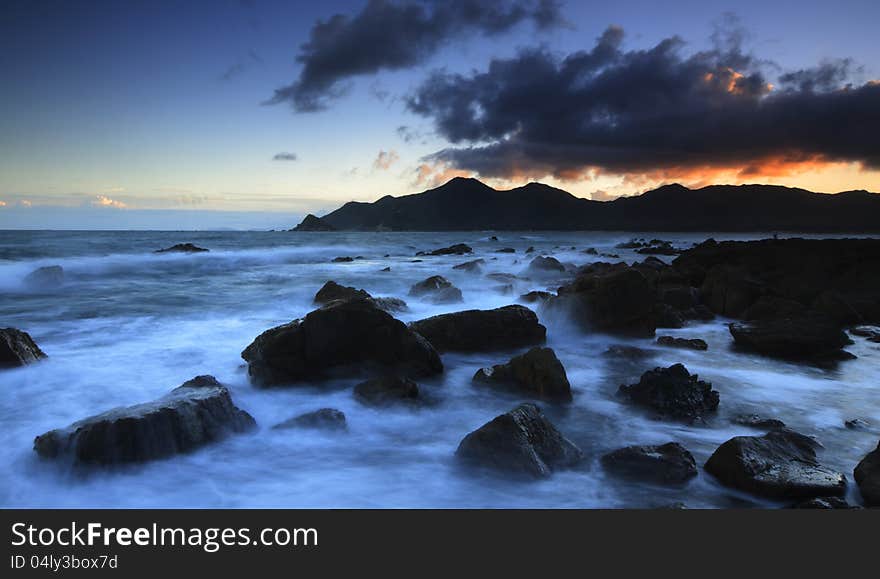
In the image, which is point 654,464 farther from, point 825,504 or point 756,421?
point 756,421

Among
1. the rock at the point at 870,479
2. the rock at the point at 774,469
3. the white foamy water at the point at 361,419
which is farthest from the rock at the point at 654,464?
the rock at the point at 870,479

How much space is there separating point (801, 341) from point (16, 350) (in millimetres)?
12617

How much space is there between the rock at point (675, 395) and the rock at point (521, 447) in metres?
1.72

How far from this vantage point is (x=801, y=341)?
8.54 metres

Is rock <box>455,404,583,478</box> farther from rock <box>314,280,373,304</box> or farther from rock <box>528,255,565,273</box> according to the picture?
rock <box>528,255,565,273</box>

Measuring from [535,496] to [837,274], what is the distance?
49.1 feet

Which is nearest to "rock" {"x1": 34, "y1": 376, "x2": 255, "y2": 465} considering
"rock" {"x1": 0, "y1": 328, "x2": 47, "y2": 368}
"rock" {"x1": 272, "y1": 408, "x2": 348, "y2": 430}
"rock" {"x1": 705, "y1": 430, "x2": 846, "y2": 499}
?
"rock" {"x1": 272, "y1": 408, "x2": 348, "y2": 430}

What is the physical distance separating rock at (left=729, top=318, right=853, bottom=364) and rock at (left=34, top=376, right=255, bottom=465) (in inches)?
351

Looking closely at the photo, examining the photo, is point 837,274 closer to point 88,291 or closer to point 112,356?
point 112,356

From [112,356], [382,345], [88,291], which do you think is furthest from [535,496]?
[88,291]

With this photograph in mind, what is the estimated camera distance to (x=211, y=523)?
9.56ft

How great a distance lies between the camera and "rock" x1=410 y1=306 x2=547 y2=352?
8375 mm

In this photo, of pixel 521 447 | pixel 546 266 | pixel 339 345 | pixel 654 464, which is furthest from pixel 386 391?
pixel 546 266

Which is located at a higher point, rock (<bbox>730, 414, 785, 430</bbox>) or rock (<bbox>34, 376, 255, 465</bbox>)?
rock (<bbox>34, 376, 255, 465</bbox>)
